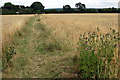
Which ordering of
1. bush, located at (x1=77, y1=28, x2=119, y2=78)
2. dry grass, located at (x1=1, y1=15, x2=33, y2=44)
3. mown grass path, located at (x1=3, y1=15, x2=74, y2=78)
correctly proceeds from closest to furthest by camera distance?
bush, located at (x1=77, y1=28, x2=119, y2=78) < mown grass path, located at (x1=3, y1=15, x2=74, y2=78) < dry grass, located at (x1=1, y1=15, x2=33, y2=44)

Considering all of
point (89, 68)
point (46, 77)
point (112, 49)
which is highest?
point (112, 49)

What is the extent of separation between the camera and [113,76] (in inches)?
175

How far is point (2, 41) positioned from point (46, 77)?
2932 mm

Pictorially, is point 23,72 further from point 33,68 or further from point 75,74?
point 75,74

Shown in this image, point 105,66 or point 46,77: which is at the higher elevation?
point 105,66

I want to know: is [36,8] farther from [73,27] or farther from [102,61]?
[102,61]

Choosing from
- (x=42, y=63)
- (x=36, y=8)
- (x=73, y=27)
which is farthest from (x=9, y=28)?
(x=36, y=8)

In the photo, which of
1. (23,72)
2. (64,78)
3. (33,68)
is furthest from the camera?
(33,68)

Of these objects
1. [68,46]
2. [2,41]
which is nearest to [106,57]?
[68,46]

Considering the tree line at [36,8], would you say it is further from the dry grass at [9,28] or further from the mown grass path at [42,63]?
the mown grass path at [42,63]

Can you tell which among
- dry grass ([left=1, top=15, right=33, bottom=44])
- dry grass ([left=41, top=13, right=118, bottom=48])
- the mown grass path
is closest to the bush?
the mown grass path

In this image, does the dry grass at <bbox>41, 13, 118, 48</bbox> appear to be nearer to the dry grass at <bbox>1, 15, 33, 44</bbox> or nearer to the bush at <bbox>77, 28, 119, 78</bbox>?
the dry grass at <bbox>1, 15, 33, 44</bbox>

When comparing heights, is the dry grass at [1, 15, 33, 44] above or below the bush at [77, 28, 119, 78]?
above

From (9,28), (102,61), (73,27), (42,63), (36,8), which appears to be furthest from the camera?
(36,8)
